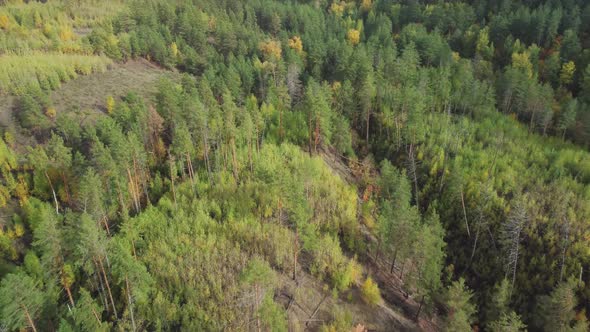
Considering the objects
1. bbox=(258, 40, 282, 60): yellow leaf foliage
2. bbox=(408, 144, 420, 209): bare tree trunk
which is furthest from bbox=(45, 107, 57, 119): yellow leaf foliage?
bbox=(408, 144, 420, 209): bare tree trunk

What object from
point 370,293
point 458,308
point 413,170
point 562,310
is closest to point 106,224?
point 370,293

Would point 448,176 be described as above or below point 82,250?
below

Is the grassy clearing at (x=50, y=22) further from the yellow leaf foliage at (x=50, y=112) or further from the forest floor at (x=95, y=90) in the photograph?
the yellow leaf foliage at (x=50, y=112)

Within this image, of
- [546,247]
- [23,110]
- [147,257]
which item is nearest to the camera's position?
[147,257]

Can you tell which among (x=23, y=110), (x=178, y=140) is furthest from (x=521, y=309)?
(x=23, y=110)

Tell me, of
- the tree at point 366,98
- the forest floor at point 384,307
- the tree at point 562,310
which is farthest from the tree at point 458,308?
the tree at point 366,98

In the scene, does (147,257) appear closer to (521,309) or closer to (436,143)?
(521,309)
